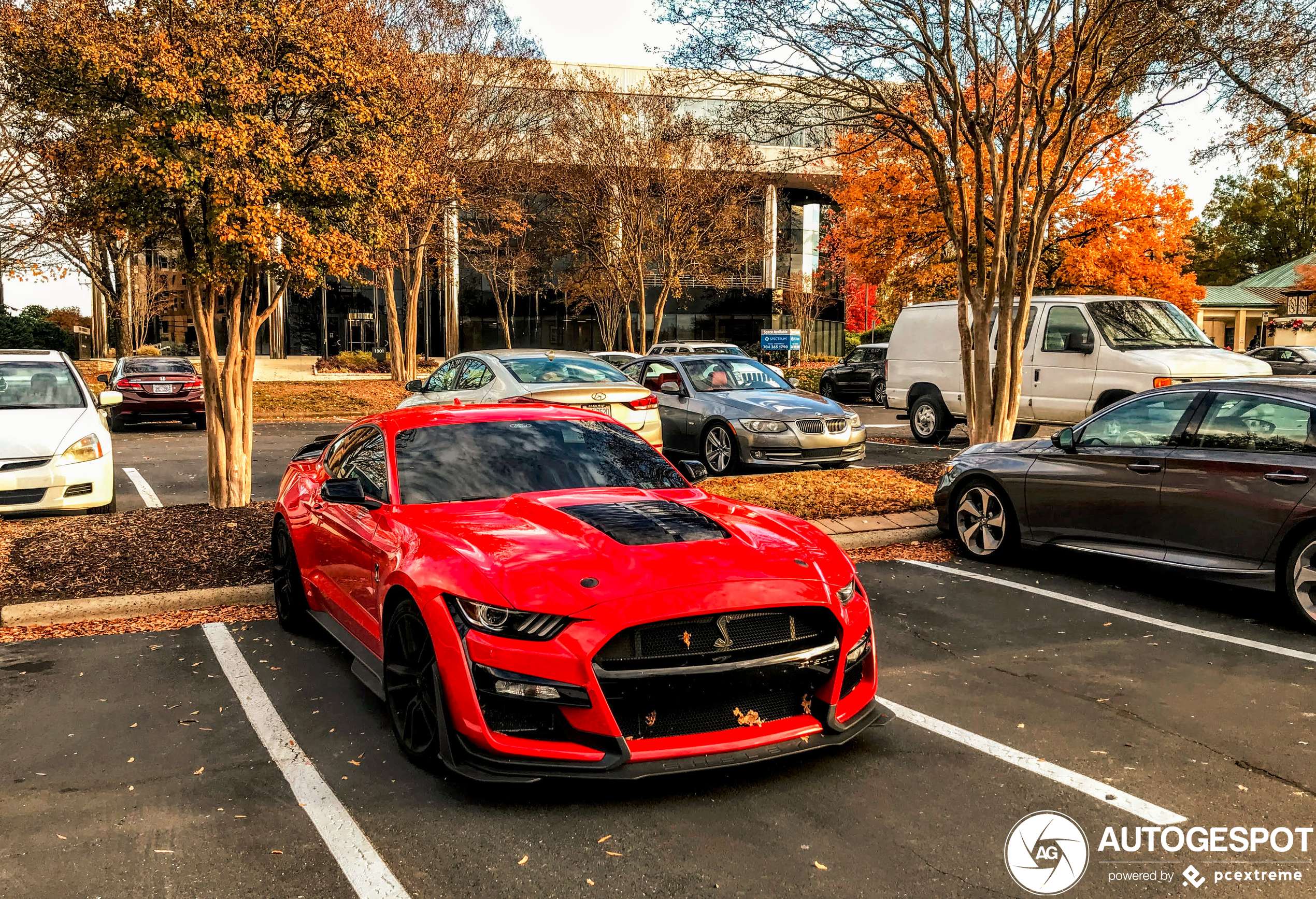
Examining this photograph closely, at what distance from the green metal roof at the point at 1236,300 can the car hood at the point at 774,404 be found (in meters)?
54.8

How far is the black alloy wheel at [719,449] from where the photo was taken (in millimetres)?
12234

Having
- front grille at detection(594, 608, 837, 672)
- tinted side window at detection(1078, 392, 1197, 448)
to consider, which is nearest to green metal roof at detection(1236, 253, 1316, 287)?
tinted side window at detection(1078, 392, 1197, 448)

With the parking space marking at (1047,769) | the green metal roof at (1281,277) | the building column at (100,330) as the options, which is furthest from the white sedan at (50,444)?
the green metal roof at (1281,277)

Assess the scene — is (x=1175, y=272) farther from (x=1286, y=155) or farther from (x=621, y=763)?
(x=621, y=763)

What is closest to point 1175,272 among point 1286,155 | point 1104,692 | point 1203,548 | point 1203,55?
point 1286,155

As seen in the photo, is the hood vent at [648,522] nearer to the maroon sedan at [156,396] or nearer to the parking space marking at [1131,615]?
the parking space marking at [1131,615]

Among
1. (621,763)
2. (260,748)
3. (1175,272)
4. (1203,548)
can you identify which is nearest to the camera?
(621,763)

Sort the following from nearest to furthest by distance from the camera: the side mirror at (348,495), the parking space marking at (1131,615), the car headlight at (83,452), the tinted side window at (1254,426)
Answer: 1. the side mirror at (348,495)
2. the parking space marking at (1131,615)
3. the tinted side window at (1254,426)
4. the car headlight at (83,452)

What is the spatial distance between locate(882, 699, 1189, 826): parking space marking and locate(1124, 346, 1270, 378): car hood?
9862 millimetres

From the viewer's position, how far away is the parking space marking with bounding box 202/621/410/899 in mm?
3209

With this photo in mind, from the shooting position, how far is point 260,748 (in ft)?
14.2

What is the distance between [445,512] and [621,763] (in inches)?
63.8

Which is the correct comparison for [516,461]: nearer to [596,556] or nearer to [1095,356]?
[596,556]

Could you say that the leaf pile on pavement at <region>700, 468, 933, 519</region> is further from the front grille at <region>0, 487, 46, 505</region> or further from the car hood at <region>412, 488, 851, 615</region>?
the front grille at <region>0, 487, 46, 505</region>
